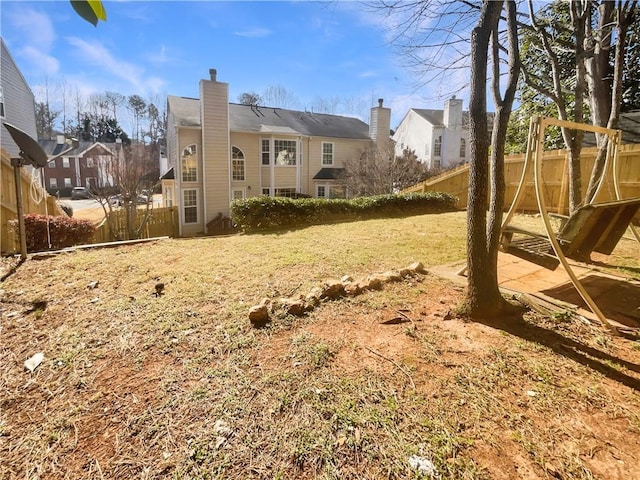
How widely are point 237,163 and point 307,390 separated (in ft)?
55.6

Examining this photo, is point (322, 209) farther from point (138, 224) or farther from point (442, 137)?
point (442, 137)

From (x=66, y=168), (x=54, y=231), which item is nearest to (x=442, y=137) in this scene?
(x=54, y=231)

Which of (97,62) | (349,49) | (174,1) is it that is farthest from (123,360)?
(349,49)

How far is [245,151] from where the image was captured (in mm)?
17906

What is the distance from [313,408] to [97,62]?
6.54 ft

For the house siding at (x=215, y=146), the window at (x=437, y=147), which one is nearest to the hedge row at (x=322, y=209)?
the house siding at (x=215, y=146)

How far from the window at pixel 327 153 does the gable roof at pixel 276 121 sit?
60 centimetres

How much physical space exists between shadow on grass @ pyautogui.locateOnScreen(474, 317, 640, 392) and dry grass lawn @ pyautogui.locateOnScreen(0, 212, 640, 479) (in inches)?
0.6

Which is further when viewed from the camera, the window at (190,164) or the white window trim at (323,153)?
the white window trim at (323,153)

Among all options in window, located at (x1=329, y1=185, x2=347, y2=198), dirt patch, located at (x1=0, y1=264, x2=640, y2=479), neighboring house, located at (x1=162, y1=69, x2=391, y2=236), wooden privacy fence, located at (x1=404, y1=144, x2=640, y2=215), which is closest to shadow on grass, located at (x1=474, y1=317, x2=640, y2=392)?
dirt patch, located at (x1=0, y1=264, x2=640, y2=479)

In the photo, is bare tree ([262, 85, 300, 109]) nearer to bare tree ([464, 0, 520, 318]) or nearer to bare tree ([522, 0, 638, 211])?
bare tree ([522, 0, 638, 211])

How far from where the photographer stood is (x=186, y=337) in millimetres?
2887

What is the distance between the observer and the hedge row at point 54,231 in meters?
6.15

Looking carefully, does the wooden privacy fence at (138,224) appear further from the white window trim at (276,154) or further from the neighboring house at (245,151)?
the white window trim at (276,154)
